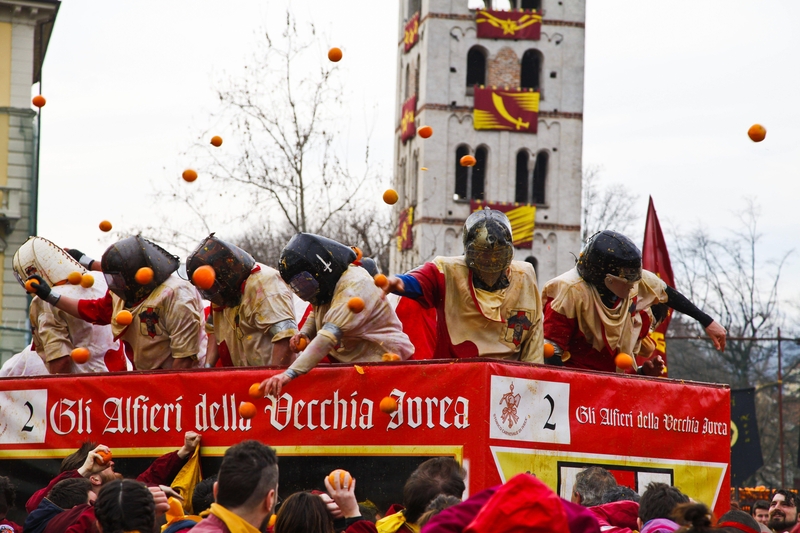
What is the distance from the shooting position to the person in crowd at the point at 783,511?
9.52m

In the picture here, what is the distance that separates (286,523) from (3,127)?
34.3 meters

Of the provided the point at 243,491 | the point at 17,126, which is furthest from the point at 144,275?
the point at 17,126

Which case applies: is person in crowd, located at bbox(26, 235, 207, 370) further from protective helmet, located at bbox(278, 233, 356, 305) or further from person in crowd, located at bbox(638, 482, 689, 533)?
person in crowd, located at bbox(638, 482, 689, 533)

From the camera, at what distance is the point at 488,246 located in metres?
9.38

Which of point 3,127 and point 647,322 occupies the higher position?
point 3,127

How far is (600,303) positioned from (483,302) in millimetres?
998

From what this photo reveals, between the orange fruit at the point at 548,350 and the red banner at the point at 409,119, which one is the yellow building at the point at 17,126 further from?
the red banner at the point at 409,119

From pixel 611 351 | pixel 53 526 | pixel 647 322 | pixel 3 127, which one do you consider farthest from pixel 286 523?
pixel 3 127

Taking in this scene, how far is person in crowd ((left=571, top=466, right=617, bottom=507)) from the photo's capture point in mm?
8055

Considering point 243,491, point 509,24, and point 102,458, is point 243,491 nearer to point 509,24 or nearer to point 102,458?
point 102,458

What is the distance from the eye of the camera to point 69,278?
448 inches

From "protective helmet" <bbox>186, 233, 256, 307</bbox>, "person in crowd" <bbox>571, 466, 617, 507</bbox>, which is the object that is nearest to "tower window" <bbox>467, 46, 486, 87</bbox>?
"protective helmet" <bbox>186, 233, 256, 307</bbox>

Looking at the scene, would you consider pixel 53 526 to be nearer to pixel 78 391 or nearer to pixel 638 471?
pixel 78 391

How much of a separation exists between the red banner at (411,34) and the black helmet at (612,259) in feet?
191
